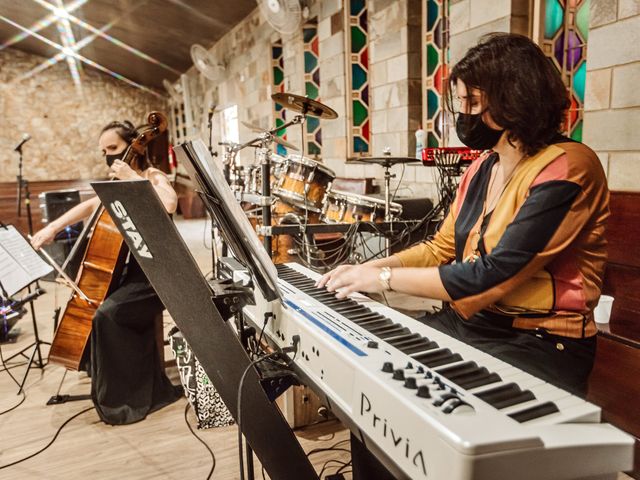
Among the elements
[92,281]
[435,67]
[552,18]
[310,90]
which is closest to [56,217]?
[92,281]

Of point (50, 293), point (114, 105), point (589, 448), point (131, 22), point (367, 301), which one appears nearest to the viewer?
point (589, 448)

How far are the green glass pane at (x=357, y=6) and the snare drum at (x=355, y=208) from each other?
102 inches

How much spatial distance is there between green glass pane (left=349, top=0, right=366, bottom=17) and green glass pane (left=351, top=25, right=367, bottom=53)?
14cm

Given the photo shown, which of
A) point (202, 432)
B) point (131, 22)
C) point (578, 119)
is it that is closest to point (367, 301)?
point (202, 432)

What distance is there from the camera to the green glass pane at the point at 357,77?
5469mm

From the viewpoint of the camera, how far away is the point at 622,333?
6.01ft

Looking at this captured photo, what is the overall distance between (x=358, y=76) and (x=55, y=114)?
10.5 metres

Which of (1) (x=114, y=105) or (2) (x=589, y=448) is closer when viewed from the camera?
(2) (x=589, y=448)

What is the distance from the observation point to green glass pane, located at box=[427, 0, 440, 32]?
4374 mm

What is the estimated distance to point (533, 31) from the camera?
3285mm

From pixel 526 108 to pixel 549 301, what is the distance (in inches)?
19.3

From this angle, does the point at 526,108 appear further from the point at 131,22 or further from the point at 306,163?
the point at 131,22

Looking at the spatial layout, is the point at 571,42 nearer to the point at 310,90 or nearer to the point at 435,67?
the point at 435,67

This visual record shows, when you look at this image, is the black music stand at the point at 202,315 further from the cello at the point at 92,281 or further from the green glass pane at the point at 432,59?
the green glass pane at the point at 432,59
